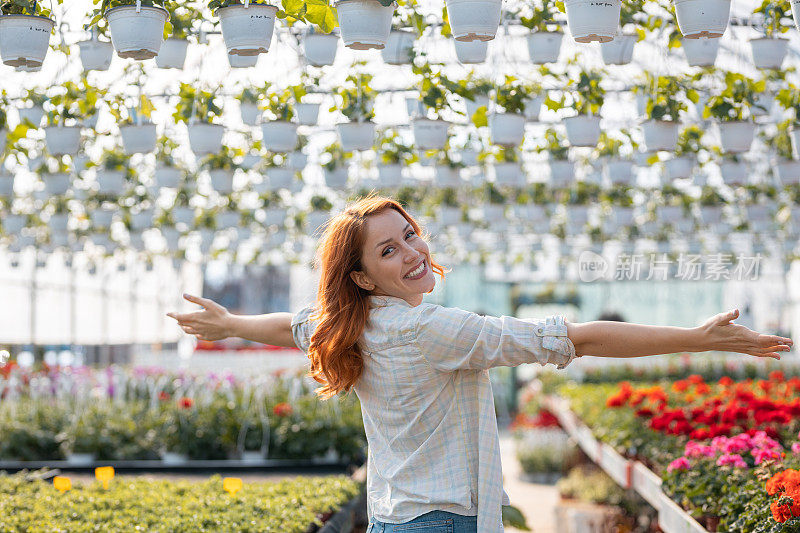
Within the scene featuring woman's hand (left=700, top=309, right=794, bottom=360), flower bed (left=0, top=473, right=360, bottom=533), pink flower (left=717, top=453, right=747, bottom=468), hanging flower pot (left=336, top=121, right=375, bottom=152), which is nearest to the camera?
woman's hand (left=700, top=309, right=794, bottom=360)

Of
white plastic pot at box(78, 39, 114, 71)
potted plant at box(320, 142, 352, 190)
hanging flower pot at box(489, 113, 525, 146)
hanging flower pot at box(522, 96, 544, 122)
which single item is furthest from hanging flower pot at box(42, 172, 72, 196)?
hanging flower pot at box(489, 113, 525, 146)

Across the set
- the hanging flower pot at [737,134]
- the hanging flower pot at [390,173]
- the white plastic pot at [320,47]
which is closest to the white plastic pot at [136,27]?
the white plastic pot at [320,47]

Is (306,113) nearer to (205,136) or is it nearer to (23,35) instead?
(205,136)

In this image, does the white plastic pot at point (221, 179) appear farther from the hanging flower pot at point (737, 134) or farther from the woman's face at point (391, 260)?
the woman's face at point (391, 260)

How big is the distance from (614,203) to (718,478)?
20.5 ft

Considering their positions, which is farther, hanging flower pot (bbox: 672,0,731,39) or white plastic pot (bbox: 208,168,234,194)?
white plastic pot (bbox: 208,168,234,194)

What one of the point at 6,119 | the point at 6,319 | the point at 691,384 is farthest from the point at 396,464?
the point at 6,319

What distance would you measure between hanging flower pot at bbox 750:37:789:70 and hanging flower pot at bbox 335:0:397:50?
192 centimetres

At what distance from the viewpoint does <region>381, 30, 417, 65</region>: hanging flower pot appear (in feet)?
14.5

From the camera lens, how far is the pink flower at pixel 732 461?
3.68 metres

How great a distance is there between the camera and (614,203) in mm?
9711

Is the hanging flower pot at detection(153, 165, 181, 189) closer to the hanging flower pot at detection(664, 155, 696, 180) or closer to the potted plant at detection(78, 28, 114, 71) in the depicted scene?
the potted plant at detection(78, 28, 114, 71)

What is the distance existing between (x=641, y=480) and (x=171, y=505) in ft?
7.52

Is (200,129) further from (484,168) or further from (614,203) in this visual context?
(614,203)
